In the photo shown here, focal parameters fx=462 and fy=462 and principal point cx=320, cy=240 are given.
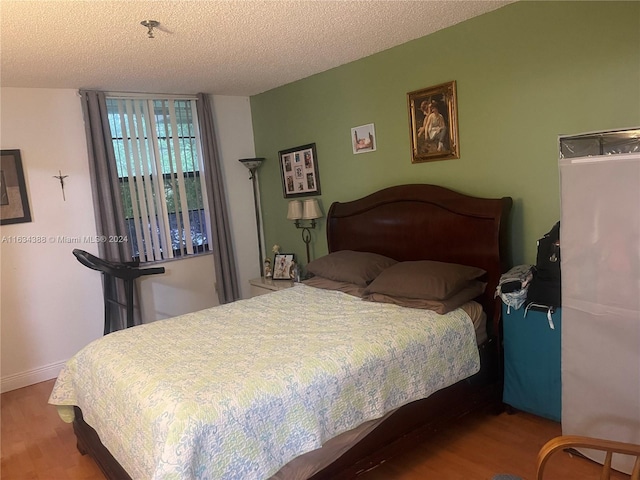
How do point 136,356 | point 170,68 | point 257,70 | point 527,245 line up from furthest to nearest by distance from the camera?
point 257,70 → point 170,68 → point 527,245 → point 136,356

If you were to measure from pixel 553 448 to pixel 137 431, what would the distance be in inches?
58.5

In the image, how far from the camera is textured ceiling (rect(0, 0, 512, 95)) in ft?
7.72

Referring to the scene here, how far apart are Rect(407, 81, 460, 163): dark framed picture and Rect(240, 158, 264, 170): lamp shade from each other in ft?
5.98

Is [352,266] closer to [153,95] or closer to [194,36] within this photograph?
[194,36]

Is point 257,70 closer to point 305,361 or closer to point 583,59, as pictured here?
point 583,59

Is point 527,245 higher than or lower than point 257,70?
lower

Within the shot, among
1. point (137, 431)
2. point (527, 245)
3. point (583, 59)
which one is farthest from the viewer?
point (527, 245)

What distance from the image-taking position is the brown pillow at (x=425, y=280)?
2.62 meters

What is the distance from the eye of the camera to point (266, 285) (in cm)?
435

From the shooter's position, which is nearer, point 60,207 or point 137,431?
point 137,431

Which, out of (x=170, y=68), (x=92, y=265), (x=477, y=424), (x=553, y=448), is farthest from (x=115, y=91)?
(x=553, y=448)

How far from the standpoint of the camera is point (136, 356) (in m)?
2.24

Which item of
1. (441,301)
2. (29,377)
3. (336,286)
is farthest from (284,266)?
(29,377)

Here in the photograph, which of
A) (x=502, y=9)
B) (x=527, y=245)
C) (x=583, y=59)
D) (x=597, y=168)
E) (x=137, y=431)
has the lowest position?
(x=137, y=431)
